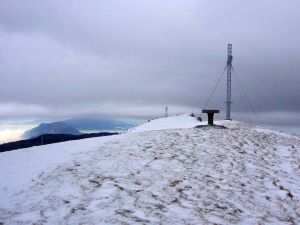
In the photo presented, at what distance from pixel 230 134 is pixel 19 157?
12784 mm

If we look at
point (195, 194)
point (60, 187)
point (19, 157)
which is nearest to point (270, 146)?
point (195, 194)

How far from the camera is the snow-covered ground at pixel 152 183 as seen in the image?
9.48 meters

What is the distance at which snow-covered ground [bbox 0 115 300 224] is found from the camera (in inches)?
373

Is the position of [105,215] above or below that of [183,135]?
below

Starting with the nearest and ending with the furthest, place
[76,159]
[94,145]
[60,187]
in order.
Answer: [60,187] < [76,159] < [94,145]

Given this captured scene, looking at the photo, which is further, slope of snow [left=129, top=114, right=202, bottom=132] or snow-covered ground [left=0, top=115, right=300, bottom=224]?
slope of snow [left=129, top=114, right=202, bottom=132]

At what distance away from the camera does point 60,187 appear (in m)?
11.7

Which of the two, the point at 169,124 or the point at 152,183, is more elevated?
the point at 169,124

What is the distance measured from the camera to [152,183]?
11.8 m

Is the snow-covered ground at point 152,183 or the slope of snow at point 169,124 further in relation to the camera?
the slope of snow at point 169,124

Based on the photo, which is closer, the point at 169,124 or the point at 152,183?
the point at 152,183

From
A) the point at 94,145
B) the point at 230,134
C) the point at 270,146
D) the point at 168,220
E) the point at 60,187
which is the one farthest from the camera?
the point at 230,134

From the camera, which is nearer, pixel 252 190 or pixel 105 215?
pixel 105 215

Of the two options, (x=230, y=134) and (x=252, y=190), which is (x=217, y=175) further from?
(x=230, y=134)
